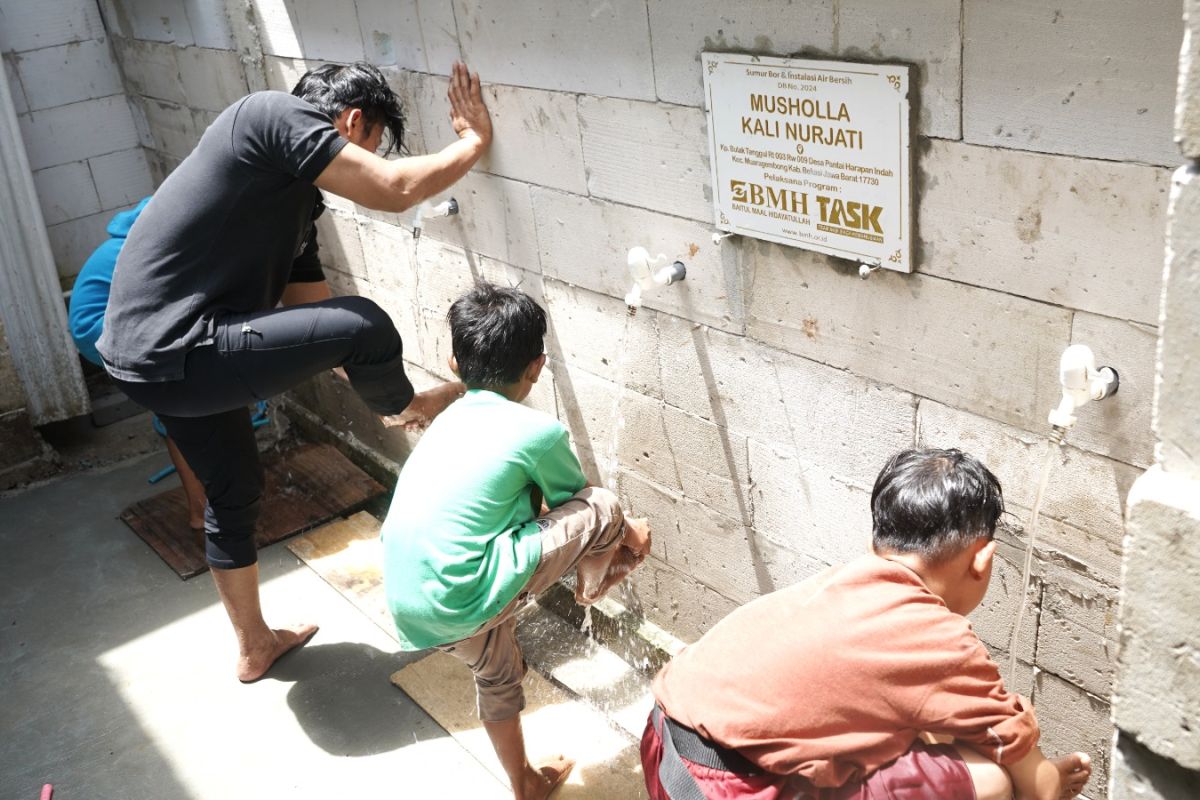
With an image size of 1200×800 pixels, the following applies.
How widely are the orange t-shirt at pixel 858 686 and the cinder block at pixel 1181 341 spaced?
22.9 inches

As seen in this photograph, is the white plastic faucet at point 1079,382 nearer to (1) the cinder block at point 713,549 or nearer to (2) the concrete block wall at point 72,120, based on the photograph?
(1) the cinder block at point 713,549

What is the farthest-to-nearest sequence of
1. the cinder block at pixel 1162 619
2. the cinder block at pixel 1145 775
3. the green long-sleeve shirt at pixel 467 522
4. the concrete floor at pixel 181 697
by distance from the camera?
the concrete floor at pixel 181 697 < the green long-sleeve shirt at pixel 467 522 < the cinder block at pixel 1145 775 < the cinder block at pixel 1162 619

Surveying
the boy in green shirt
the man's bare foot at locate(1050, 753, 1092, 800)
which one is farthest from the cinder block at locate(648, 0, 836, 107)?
the man's bare foot at locate(1050, 753, 1092, 800)

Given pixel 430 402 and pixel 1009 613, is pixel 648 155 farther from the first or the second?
pixel 1009 613

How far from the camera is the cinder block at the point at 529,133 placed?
10.9 feet

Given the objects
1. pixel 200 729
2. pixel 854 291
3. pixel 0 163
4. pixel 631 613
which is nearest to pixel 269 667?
pixel 200 729

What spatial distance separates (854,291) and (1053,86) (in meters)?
0.69

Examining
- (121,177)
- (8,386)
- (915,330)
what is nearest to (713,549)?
(915,330)

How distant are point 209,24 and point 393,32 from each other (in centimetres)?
149

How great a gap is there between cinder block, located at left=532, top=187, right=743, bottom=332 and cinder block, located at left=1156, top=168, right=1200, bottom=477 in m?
1.53

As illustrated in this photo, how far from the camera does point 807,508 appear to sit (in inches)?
121

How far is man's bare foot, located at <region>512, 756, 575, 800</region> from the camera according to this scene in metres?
3.18

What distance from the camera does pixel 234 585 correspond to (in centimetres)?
378

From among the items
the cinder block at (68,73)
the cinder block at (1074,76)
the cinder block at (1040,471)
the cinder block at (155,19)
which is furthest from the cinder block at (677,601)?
the cinder block at (68,73)
